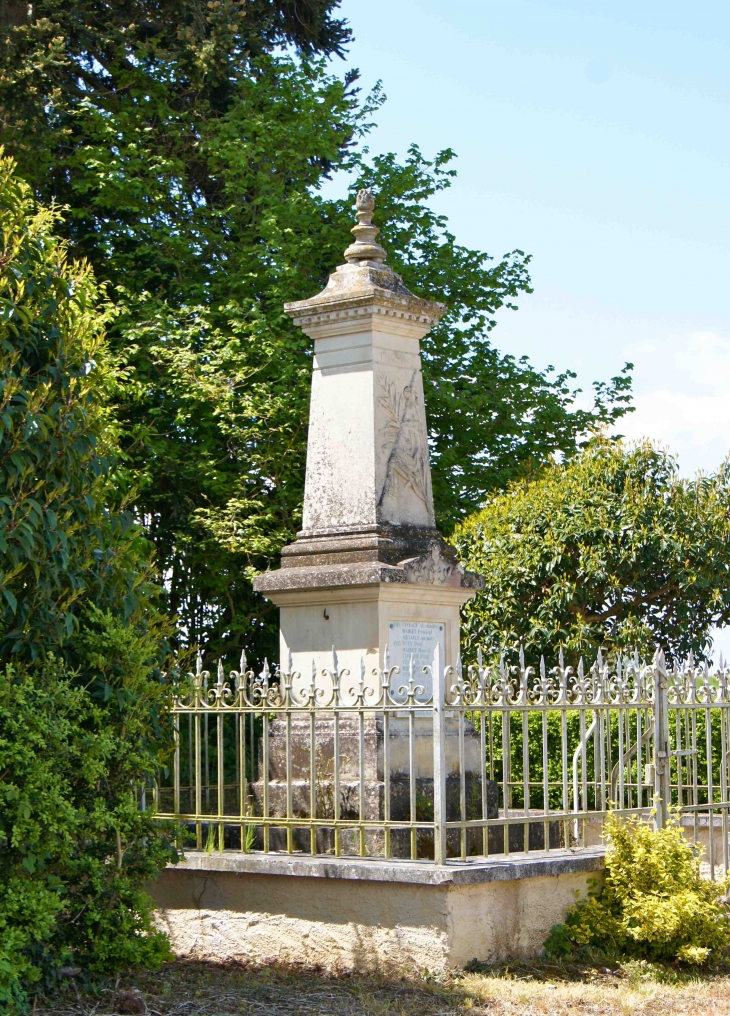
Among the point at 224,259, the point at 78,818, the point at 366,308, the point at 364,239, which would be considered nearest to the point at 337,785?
the point at 78,818

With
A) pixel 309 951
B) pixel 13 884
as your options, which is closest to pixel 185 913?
pixel 309 951

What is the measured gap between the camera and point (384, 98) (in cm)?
2134

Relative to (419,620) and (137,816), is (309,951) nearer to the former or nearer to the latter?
(137,816)

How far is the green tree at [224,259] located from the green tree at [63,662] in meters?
9.56

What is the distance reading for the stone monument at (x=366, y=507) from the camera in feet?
29.5

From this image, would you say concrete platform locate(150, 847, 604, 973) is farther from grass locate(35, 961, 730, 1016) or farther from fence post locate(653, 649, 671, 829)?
fence post locate(653, 649, 671, 829)

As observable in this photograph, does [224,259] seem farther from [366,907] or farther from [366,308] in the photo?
[366,907]

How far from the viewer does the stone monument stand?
8.98 meters

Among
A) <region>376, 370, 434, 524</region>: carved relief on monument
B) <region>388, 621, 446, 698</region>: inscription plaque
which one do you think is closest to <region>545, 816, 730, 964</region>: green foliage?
<region>388, 621, 446, 698</region>: inscription plaque

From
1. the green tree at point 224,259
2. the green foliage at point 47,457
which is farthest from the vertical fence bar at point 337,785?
the green tree at point 224,259

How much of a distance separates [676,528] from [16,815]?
9.15 m

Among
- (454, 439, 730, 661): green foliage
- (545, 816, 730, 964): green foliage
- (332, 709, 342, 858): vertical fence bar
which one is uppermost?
(454, 439, 730, 661): green foliage

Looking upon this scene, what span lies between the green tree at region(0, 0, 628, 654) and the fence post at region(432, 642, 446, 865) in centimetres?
943

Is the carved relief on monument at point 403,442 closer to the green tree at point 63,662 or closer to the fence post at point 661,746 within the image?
the fence post at point 661,746
